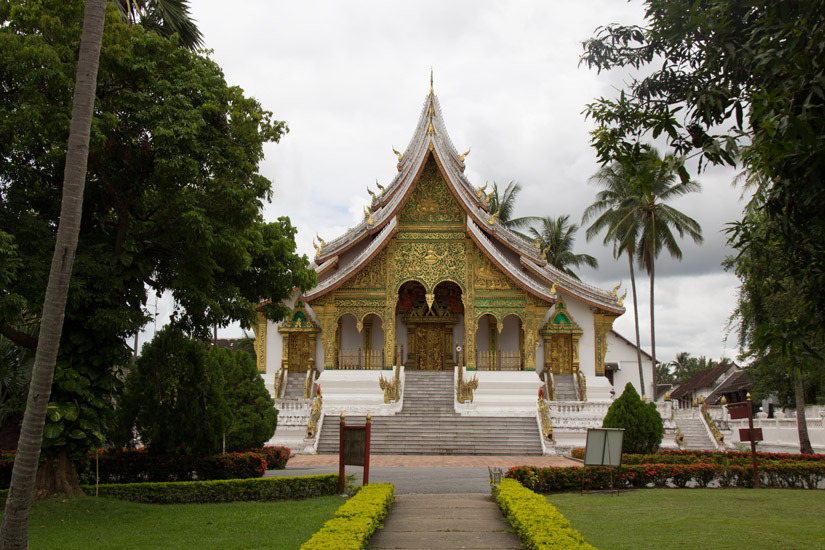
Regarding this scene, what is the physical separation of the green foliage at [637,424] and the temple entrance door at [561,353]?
10271 mm

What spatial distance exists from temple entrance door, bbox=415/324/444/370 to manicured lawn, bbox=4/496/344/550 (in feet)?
53.3

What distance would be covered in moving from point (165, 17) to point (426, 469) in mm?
9640

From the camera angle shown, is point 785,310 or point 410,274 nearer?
point 785,310

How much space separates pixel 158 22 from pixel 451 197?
15013 mm

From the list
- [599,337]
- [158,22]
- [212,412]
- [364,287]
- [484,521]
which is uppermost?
[158,22]

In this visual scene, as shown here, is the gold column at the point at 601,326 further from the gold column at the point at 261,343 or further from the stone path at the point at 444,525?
the stone path at the point at 444,525

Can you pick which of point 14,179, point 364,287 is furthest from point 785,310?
point 14,179

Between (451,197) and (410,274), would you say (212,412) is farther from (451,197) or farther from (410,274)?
(451,197)

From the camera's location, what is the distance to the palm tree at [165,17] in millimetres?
11078

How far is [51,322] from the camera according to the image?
18.9ft

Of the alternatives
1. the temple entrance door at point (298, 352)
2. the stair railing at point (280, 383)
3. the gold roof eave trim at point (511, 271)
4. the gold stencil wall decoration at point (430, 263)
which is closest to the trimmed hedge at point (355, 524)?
the stair railing at point (280, 383)

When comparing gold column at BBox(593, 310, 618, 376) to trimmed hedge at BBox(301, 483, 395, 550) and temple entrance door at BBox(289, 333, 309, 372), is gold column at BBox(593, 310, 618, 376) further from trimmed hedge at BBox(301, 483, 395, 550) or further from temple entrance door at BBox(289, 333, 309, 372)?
trimmed hedge at BBox(301, 483, 395, 550)

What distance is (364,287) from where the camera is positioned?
24.6 meters

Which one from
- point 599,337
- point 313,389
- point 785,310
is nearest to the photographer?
point 785,310
